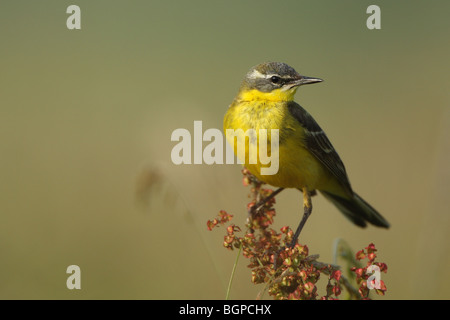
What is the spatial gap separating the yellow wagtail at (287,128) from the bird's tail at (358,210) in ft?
0.70

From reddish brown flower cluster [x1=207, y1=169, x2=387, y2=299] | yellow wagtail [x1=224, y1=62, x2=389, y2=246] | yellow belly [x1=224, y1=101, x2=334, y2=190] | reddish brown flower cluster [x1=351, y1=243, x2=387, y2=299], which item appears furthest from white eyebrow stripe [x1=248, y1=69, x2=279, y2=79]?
reddish brown flower cluster [x1=351, y1=243, x2=387, y2=299]

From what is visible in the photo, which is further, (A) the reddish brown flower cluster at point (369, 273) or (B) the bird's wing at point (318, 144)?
(B) the bird's wing at point (318, 144)

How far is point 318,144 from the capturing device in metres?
5.30

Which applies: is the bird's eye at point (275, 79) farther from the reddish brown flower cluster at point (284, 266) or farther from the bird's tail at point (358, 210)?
the reddish brown flower cluster at point (284, 266)

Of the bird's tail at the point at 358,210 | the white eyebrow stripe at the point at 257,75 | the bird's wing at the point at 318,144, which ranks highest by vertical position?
the white eyebrow stripe at the point at 257,75

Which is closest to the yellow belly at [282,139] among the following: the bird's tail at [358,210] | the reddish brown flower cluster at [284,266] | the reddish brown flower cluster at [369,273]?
the bird's tail at [358,210]

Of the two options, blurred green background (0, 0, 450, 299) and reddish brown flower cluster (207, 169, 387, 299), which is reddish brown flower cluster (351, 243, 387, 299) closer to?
reddish brown flower cluster (207, 169, 387, 299)

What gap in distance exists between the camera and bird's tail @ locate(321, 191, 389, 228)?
579 cm

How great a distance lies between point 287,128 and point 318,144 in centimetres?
44

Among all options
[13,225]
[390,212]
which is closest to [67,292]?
[13,225]

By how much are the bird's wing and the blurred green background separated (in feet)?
2.81

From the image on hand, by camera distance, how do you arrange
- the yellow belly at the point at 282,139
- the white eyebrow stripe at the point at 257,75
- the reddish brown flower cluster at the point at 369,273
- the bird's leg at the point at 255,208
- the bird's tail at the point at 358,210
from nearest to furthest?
the reddish brown flower cluster at the point at 369,273
the bird's leg at the point at 255,208
the yellow belly at the point at 282,139
the white eyebrow stripe at the point at 257,75
the bird's tail at the point at 358,210

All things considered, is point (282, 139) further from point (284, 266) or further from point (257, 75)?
point (284, 266)

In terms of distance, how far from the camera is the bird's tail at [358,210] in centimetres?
579
